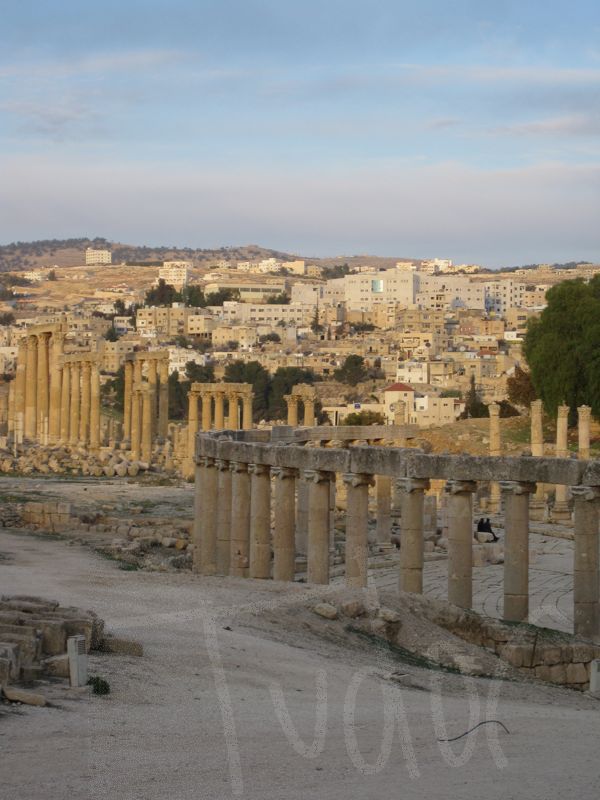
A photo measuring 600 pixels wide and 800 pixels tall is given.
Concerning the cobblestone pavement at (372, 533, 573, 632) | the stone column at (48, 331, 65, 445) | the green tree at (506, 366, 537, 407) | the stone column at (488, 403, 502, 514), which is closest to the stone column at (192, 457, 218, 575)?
the cobblestone pavement at (372, 533, 573, 632)

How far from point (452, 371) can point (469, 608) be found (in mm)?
150542

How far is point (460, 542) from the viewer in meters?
28.4

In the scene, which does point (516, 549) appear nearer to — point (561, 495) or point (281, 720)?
point (281, 720)

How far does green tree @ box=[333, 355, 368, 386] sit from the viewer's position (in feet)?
577

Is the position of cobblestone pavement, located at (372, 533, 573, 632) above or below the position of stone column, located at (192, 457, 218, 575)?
below

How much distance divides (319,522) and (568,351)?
46.8 m

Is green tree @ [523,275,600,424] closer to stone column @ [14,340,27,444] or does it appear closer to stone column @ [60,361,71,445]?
stone column @ [60,361,71,445]

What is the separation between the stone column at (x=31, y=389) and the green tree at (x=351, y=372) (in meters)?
84.0

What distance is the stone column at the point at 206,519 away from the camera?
3684 centimetres

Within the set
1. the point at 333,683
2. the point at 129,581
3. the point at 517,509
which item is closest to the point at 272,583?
the point at 129,581

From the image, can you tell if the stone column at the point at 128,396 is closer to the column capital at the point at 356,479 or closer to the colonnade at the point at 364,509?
the colonnade at the point at 364,509

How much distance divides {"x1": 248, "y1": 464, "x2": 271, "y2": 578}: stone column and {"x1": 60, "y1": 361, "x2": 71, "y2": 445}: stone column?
54479mm

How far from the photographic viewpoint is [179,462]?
7831 centimetres

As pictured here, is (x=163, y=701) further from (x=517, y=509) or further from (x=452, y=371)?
(x=452, y=371)
